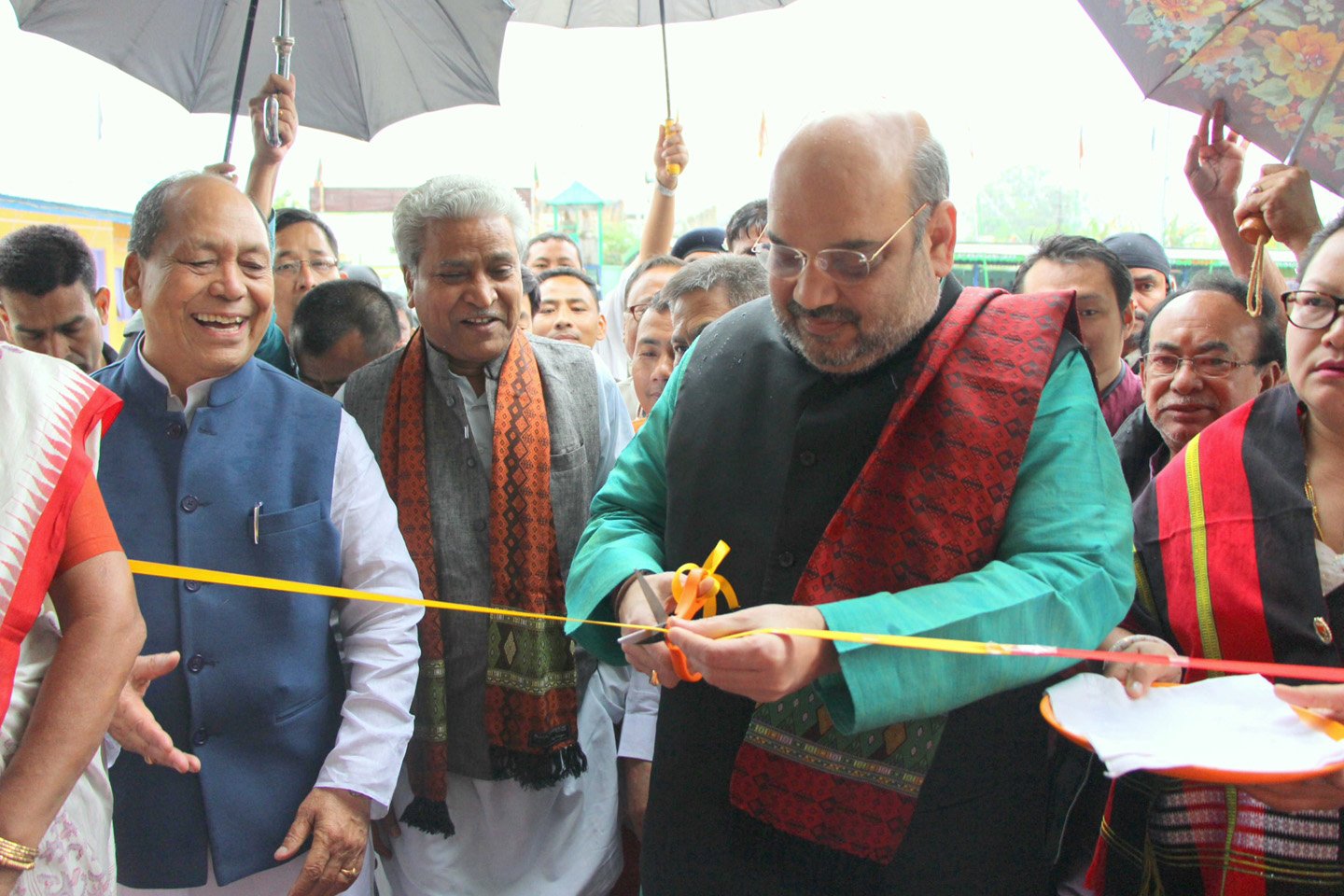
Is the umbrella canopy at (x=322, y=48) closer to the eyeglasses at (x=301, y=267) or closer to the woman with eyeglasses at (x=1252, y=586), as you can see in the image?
the eyeglasses at (x=301, y=267)

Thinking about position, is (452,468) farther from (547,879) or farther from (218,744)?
(547,879)

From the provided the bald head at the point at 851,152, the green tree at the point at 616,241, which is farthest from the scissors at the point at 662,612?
the green tree at the point at 616,241

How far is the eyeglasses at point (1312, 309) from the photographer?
183cm

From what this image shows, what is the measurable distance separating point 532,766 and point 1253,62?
8.58 feet

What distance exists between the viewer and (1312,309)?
1.86m

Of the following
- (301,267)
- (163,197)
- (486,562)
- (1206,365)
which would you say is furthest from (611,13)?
(1206,365)

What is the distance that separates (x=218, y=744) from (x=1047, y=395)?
185 centimetres

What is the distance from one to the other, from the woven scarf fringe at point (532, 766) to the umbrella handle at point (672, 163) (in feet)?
10.6

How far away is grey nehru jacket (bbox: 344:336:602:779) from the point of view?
8.41 ft

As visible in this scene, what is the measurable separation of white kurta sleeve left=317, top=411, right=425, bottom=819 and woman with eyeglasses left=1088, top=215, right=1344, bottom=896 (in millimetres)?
1528

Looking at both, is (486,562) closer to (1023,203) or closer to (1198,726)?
(1198,726)

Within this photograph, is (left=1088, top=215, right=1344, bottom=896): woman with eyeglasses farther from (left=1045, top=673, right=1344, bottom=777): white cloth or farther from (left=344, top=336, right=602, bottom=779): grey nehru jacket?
(left=344, top=336, right=602, bottom=779): grey nehru jacket

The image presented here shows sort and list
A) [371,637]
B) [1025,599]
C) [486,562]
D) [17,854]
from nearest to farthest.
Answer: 1. [1025,599]
2. [17,854]
3. [371,637]
4. [486,562]

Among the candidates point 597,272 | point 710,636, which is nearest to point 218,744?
point 710,636
